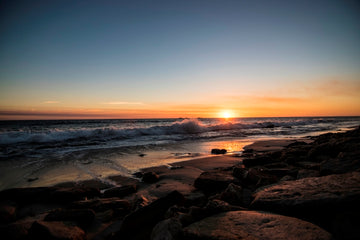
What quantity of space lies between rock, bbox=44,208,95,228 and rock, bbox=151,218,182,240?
1.37 meters

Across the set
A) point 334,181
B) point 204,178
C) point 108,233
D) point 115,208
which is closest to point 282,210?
point 334,181

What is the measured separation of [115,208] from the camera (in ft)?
9.82

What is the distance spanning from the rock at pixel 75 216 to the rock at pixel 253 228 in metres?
1.66

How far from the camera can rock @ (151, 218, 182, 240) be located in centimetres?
167

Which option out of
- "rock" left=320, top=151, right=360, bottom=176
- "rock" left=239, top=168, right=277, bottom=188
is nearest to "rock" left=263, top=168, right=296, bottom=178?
"rock" left=239, top=168, right=277, bottom=188

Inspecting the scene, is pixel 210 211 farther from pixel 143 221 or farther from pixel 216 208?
pixel 143 221

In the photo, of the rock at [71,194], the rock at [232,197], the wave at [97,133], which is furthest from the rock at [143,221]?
the wave at [97,133]

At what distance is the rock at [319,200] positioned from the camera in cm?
173

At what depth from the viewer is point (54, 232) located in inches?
79.7

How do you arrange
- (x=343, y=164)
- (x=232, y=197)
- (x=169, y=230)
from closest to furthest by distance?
(x=169, y=230) < (x=232, y=197) < (x=343, y=164)

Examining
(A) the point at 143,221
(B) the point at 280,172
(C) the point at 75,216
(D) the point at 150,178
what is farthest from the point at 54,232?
(B) the point at 280,172

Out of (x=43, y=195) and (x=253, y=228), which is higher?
(x=253, y=228)

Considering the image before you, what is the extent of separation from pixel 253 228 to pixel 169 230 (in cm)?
80

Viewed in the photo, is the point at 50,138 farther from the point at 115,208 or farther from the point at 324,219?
the point at 324,219
